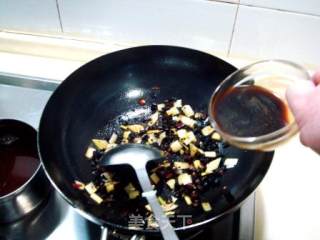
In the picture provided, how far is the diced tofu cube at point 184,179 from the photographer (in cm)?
62

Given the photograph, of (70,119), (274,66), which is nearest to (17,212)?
(70,119)

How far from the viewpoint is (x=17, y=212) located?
0.61 meters

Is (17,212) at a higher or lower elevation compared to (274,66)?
lower

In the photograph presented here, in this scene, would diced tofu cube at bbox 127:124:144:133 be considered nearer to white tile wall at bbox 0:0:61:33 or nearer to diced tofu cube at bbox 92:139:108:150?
diced tofu cube at bbox 92:139:108:150

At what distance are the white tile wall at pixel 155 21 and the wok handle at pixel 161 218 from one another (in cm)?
37

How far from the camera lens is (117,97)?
2.46 feet

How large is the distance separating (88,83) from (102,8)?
167mm

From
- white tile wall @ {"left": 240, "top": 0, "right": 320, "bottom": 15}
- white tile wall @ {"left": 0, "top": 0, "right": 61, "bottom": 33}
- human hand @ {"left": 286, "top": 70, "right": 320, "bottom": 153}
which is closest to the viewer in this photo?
human hand @ {"left": 286, "top": 70, "right": 320, "bottom": 153}

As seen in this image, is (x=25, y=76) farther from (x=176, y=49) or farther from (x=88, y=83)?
(x=176, y=49)

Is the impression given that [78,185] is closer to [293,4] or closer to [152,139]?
[152,139]

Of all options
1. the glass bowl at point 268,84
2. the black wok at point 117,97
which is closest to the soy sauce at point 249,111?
the glass bowl at point 268,84

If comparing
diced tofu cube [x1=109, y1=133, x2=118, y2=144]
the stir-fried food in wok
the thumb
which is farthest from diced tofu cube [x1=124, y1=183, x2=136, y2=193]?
the thumb

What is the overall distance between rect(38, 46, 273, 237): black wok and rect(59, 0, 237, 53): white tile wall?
0.07 m

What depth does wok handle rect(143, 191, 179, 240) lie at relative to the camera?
Result: 0.50 metres
